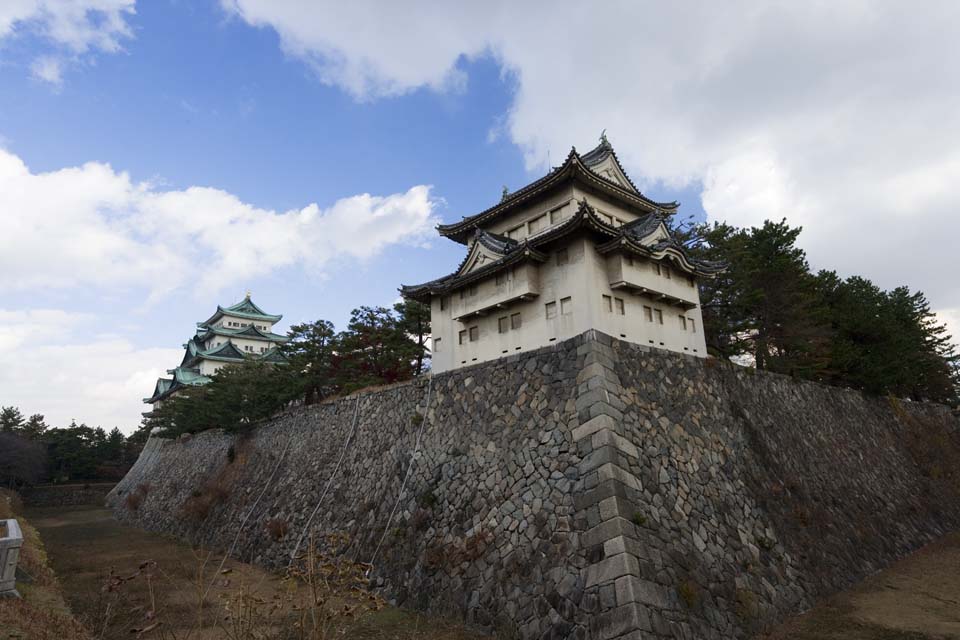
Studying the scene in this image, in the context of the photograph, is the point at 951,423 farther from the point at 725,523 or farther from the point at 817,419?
the point at 725,523

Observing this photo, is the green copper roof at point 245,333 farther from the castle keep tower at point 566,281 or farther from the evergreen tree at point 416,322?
the castle keep tower at point 566,281

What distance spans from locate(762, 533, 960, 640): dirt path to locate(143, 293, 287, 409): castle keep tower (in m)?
50.5

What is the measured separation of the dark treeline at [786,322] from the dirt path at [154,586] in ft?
56.8

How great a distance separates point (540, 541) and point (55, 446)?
5313cm

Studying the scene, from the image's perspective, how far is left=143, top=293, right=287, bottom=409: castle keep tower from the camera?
5272cm

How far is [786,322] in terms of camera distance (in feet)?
74.0

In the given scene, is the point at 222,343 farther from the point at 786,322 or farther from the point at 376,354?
the point at 786,322

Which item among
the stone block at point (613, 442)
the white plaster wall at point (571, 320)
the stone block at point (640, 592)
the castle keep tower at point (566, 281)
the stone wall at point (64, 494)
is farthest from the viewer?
the stone wall at point (64, 494)

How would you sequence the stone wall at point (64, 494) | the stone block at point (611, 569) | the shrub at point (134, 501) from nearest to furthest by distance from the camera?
the stone block at point (611, 569) < the shrub at point (134, 501) < the stone wall at point (64, 494)

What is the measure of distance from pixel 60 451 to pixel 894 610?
57976mm

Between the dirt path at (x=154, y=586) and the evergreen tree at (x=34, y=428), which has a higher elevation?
the evergreen tree at (x=34, y=428)

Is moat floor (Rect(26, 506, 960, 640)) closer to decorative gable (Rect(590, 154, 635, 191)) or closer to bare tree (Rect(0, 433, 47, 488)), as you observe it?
decorative gable (Rect(590, 154, 635, 191))

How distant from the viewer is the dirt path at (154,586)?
23.2 feet

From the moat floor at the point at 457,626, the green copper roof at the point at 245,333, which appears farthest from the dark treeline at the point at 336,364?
the green copper roof at the point at 245,333
